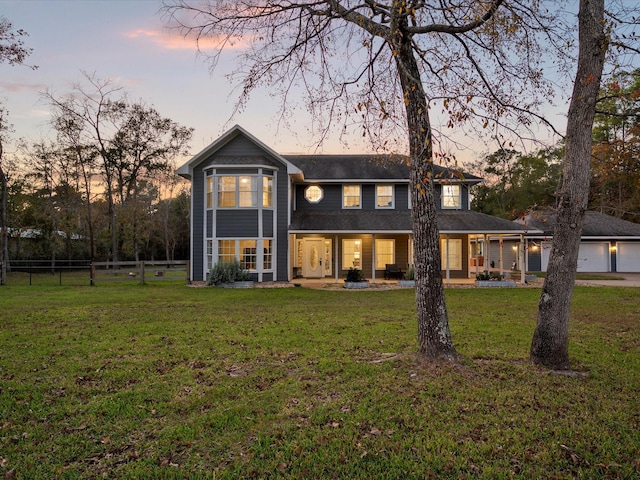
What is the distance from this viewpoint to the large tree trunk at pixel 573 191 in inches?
206

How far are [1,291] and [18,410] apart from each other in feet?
48.4

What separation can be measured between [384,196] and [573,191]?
1573 centimetres

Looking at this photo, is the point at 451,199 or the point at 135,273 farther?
the point at 135,273

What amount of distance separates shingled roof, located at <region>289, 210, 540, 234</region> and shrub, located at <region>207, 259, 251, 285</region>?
292 cm

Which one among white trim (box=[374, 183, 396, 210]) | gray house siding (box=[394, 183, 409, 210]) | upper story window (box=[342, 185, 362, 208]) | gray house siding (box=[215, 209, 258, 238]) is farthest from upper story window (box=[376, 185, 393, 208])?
gray house siding (box=[215, 209, 258, 238])

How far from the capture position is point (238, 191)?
17.9 m

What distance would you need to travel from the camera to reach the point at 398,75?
19.4 feet

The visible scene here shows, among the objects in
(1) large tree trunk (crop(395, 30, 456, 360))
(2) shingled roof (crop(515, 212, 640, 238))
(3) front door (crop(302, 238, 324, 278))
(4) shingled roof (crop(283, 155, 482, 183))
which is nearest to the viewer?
(1) large tree trunk (crop(395, 30, 456, 360))

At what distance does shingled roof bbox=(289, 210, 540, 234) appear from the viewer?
18234 millimetres

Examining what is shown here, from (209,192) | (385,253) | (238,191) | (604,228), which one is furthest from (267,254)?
(604,228)

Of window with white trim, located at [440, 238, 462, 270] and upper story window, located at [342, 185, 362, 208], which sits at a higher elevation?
upper story window, located at [342, 185, 362, 208]

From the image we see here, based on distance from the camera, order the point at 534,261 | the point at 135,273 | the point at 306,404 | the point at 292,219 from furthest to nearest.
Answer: the point at 534,261 < the point at 135,273 < the point at 292,219 < the point at 306,404

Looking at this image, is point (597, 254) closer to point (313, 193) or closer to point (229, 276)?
point (313, 193)

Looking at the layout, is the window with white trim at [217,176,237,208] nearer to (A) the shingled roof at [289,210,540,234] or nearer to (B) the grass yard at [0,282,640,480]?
(A) the shingled roof at [289,210,540,234]
